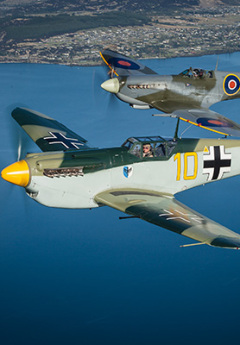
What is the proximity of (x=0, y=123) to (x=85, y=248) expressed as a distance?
23.3 meters

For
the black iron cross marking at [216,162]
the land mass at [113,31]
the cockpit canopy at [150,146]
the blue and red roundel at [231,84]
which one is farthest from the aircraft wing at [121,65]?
the land mass at [113,31]

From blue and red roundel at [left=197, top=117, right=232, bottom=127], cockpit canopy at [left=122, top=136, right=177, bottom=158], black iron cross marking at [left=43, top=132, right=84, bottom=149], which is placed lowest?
black iron cross marking at [left=43, top=132, right=84, bottom=149]

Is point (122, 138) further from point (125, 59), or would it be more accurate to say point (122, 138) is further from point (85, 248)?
point (85, 248)

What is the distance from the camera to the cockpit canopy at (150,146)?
20.7 metres

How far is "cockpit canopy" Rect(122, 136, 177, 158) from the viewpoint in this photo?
2067 cm

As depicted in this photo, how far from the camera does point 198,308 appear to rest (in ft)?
82.7

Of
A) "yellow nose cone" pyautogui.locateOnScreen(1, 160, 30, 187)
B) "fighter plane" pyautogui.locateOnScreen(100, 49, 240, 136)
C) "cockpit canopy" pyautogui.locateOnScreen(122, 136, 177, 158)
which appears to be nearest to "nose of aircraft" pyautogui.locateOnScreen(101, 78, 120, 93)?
"fighter plane" pyautogui.locateOnScreen(100, 49, 240, 136)

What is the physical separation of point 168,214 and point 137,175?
2.35 meters

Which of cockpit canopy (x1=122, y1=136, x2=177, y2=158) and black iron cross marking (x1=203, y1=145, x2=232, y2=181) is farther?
black iron cross marking (x1=203, y1=145, x2=232, y2=181)

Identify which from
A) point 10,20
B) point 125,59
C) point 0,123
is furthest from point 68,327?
point 10,20

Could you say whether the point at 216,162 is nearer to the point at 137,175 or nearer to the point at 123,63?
the point at 137,175

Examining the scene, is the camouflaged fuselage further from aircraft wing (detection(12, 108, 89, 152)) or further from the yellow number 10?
the yellow number 10

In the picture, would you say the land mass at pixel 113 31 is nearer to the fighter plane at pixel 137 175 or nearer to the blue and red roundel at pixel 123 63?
the blue and red roundel at pixel 123 63

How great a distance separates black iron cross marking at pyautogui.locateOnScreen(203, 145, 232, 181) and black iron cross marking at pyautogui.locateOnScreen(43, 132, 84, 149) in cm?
555
